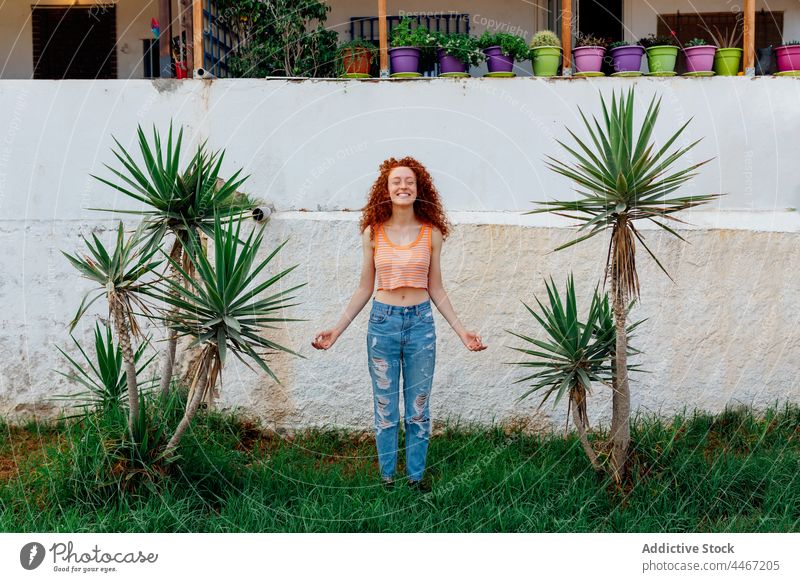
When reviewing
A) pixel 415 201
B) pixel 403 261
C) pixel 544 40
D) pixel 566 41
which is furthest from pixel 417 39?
pixel 403 261

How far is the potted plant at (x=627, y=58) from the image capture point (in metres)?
6.61

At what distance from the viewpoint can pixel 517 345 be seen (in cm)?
565

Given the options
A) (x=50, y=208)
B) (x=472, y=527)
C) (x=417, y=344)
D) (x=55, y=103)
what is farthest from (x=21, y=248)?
(x=472, y=527)

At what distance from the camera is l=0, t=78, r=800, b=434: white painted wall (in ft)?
18.6

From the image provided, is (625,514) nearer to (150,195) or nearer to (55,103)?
(150,195)

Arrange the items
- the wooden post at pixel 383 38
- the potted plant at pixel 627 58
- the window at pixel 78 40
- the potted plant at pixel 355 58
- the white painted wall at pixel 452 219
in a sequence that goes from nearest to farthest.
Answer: the white painted wall at pixel 452 219
the wooden post at pixel 383 38
the potted plant at pixel 627 58
the potted plant at pixel 355 58
the window at pixel 78 40

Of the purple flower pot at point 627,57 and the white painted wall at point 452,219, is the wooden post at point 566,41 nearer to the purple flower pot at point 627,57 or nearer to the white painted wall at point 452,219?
the white painted wall at point 452,219

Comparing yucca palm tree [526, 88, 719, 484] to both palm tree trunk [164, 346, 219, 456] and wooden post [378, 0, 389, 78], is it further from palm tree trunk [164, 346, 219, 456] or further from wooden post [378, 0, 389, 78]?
wooden post [378, 0, 389, 78]

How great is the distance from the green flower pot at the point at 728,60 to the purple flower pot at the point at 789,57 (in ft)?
1.00

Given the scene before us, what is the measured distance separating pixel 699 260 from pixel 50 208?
4.52 m

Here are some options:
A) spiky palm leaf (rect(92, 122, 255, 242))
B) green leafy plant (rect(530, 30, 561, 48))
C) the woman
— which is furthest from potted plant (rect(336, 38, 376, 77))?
the woman

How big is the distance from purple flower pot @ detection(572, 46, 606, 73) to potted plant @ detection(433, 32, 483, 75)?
75cm

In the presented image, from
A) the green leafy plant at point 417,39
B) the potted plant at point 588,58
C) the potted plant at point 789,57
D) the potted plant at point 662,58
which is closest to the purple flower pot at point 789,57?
the potted plant at point 789,57

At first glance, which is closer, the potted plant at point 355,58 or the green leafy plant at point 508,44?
the green leafy plant at point 508,44
